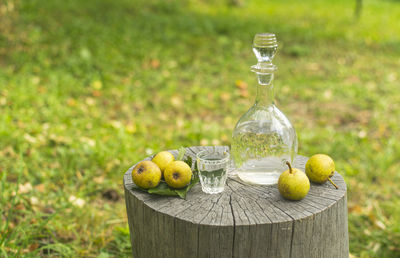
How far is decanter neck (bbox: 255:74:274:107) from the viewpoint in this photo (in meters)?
1.92

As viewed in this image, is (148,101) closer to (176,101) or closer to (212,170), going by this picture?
(176,101)

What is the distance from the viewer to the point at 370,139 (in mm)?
4336

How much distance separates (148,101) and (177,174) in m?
3.21

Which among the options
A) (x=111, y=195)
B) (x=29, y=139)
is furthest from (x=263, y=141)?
(x=29, y=139)

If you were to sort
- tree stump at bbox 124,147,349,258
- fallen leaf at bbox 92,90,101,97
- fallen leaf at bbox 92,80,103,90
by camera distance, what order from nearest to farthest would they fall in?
tree stump at bbox 124,147,349,258 → fallen leaf at bbox 92,90,101,97 → fallen leaf at bbox 92,80,103,90

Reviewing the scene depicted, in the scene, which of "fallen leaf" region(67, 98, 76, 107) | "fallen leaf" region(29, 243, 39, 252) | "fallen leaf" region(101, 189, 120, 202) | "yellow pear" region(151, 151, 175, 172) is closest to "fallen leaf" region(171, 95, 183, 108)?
"fallen leaf" region(67, 98, 76, 107)

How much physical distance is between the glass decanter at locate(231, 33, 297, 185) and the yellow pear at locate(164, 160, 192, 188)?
0.89ft

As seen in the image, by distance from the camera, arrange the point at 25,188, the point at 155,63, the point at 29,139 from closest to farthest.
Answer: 1. the point at 25,188
2. the point at 29,139
3. the point at 155,63

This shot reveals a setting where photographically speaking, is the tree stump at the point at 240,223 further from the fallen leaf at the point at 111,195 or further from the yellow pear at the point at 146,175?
the fallen leaf at the point at 111,195

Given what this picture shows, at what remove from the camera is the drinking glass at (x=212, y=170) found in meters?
1.82

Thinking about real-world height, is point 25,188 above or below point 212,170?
below

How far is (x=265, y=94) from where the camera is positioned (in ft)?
6.36

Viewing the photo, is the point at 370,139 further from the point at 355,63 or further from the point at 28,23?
the point at 28,23

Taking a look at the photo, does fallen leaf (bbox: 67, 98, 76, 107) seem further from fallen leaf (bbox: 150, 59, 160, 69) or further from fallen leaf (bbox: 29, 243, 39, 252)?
fallen leaf (bbox: 29, 243, 39, 252)
